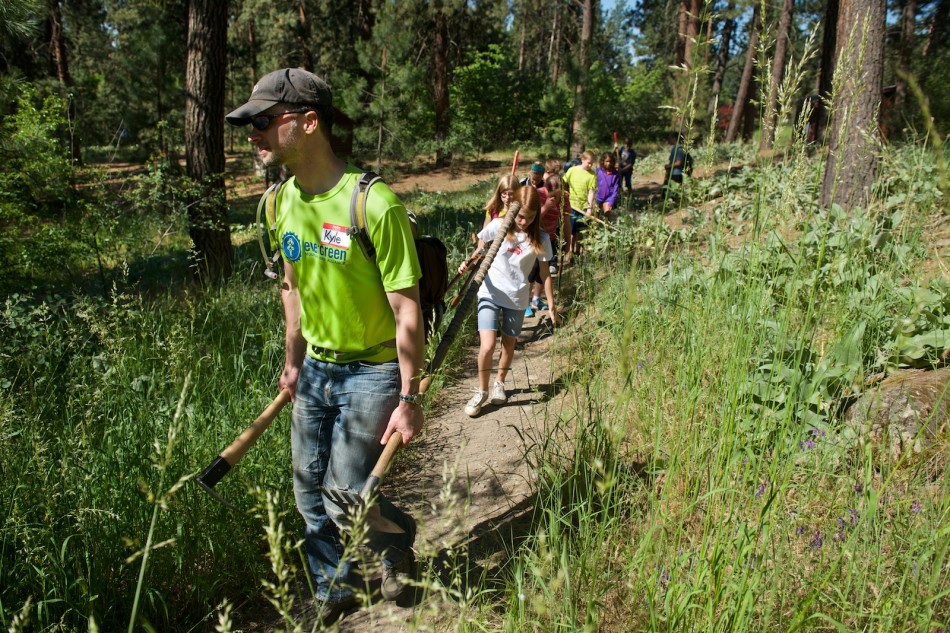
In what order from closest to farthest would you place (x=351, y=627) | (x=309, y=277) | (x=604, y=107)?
(x=309, y=277), (x=351, y=627), (x=604, y=107)

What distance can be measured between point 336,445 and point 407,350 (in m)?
0.48

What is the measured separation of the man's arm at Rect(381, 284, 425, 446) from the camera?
2.19 meters

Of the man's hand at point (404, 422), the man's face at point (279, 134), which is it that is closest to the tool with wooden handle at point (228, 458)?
the man's hand at point (404, 422)

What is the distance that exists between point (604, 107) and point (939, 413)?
29189 millimetres

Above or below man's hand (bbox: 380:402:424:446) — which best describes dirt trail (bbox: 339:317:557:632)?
below

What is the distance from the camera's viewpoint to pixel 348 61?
2338cm

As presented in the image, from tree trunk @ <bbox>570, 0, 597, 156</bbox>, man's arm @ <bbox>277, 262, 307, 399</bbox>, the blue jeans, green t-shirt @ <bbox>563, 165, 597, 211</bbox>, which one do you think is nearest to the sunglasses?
man's arm @ <bbox>277, 262, 307, 399</bbox>

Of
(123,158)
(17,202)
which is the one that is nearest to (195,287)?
(17,202)

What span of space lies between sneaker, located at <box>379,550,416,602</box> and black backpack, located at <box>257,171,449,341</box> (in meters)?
1.03

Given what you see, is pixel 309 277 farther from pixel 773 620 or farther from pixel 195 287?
pixel 195 287

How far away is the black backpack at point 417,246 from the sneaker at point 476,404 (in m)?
1.82

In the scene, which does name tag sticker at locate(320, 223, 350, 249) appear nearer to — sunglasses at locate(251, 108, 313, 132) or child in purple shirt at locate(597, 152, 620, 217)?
sunglasses at locate(251, 108, 313, 132)

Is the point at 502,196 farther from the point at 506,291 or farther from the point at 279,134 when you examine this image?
the point at 279,134

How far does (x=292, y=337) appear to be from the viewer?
258cm
